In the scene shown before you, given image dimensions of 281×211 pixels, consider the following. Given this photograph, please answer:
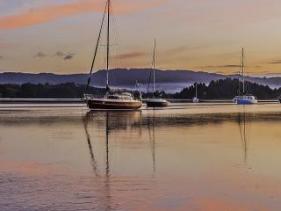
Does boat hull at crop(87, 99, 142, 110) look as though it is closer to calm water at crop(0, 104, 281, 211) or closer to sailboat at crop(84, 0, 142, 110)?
sailboat at crop(84, 0, 142, 110)

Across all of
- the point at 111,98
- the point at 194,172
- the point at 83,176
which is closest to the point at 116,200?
the point at 83,176

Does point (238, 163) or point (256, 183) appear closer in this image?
point (256, 183)

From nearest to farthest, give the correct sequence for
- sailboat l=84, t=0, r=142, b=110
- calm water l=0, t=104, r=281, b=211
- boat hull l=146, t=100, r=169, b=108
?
calm water l=0, t=104, r=281, b=211
sailboat l=84, t=0, r=142, b=110
boat hull l=146, t=100, r=169, b=108

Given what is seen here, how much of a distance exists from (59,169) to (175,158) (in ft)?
14.8

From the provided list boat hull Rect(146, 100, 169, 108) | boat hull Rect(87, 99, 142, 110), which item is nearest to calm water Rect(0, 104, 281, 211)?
boat hull Rect(87, 99, 142, 110)

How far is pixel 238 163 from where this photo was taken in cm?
1920

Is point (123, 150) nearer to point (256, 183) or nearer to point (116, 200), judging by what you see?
point (256, 183)

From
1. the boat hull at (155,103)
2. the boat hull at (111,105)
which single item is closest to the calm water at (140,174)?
the boat hull at (111,105)

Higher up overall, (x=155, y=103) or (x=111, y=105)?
(x=111, y=105)

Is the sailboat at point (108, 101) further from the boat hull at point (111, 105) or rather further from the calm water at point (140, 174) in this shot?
the calm water at point (140, 174)

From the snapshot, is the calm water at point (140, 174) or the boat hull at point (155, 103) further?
the boat hull at point (155, 103)

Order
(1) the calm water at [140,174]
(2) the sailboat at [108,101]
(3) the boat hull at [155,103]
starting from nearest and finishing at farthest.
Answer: (1) the calm water at [140,174] → (2) the sailboat at [108,101] → (3) the boat hull at [155,103]

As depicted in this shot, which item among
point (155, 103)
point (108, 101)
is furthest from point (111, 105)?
point (155, 103)

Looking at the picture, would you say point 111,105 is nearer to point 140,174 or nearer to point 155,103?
point 155,103
